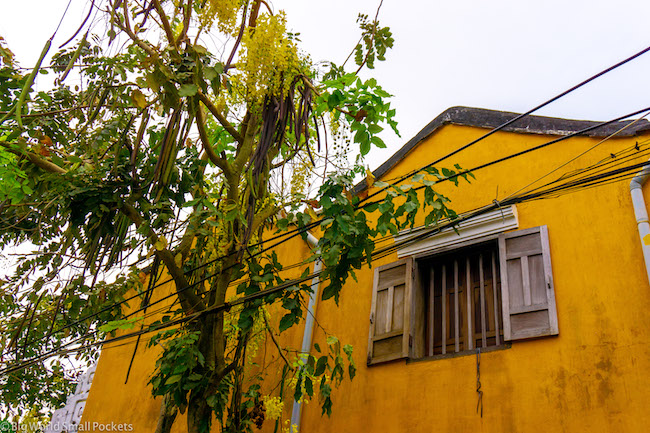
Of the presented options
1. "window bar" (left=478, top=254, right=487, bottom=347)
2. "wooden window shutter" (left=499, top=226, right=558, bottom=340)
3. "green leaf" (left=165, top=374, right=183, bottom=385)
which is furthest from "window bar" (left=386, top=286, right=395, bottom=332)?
"green leaf" (left=165, top=374, right=183, bottom=385)

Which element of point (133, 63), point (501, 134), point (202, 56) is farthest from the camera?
point (501, 134)

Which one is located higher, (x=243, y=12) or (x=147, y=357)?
(x=243, y=12)

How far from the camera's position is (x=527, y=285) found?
14.7 feet

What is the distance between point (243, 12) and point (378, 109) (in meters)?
1.27

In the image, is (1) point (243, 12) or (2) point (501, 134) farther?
(2) point (501, 134)

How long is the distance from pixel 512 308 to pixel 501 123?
1.91m

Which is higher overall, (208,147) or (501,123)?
(501,123)

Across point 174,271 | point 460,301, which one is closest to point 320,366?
point 174,271

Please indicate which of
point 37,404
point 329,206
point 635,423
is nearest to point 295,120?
point 329,206

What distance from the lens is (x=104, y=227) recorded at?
3.83m

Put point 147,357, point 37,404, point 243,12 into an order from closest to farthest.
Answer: point 243,12 → point 147,357 → point 37,404

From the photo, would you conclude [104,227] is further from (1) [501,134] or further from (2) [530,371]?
(1) [501,134]

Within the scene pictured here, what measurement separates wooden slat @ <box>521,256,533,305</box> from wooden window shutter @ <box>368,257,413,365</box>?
3.23 ft

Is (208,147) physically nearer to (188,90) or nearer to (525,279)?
(188,90)
